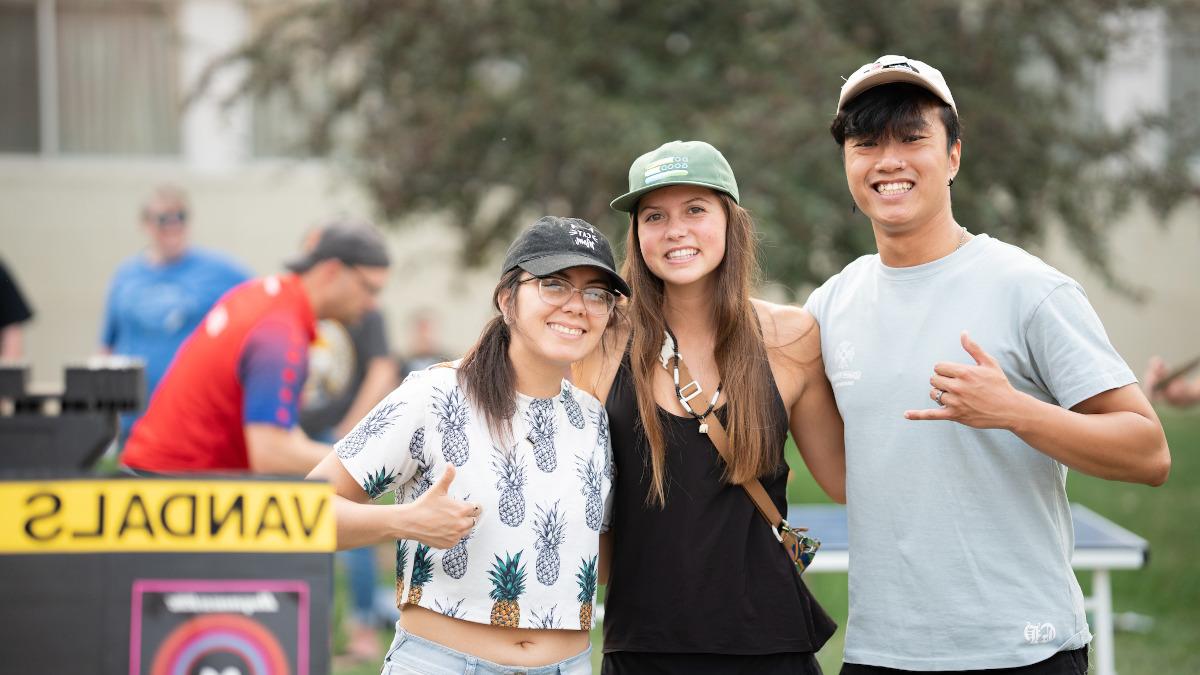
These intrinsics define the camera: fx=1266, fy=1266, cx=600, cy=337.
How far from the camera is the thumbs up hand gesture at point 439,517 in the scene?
9.25 feet

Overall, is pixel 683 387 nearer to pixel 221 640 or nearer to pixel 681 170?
pixel 681 170

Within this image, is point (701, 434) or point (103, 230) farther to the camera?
point (103, 230)

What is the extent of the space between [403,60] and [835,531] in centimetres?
497

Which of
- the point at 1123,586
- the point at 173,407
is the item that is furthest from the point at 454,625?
the point at 1123,586

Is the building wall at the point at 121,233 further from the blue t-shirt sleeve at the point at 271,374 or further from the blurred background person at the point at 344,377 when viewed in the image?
the blue t-shirt sleeve at the point at 271,374

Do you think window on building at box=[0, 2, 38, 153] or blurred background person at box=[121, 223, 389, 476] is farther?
window on building at box=[0, 2, 38, 153]

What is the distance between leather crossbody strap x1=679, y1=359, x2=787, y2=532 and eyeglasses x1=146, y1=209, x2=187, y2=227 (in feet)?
18.9

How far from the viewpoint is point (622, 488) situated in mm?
3254

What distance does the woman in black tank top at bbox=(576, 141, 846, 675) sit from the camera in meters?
3.16

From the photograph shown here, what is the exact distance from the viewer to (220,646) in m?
2.51

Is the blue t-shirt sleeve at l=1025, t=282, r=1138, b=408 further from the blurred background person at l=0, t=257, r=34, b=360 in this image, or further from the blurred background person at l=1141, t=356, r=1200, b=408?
the blurred background person at l=0, t=257, r=34, b=360

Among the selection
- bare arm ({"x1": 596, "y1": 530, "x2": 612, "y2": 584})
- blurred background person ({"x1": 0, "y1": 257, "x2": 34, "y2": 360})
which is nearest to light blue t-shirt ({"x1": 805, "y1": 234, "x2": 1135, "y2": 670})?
bare arm ({"x1": 596, "y1": 530, "x2": 612, "y2": 584})

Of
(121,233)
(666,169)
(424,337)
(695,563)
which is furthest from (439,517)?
(121,233)

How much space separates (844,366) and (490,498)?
37.6 inches
